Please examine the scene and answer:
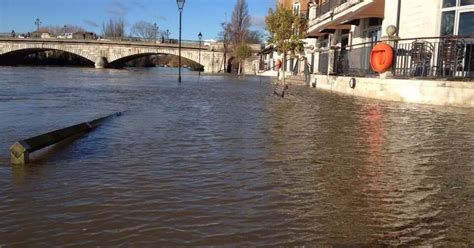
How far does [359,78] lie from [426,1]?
146 inches

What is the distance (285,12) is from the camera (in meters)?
26.5

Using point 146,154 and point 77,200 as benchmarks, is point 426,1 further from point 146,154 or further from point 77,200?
point 77,200

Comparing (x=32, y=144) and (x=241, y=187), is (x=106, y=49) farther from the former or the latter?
(x=241, y=187)

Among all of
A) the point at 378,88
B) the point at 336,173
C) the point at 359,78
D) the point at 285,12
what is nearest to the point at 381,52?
the point at 378,88

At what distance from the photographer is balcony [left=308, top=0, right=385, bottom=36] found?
24.0m

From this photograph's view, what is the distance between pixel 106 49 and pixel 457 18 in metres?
76.1

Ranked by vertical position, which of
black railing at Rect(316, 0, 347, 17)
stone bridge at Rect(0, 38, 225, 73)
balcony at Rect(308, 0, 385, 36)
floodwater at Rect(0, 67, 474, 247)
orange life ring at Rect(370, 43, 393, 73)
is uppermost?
black railing at Rect(316, 0, 347, 17)

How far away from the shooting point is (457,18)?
17875 millimetres

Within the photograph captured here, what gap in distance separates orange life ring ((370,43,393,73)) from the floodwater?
23.0ft

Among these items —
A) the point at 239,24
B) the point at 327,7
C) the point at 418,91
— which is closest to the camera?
the point at 418,91

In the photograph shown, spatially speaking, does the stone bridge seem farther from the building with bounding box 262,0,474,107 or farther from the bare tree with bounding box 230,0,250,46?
the building with bounding box 262,0,474,107

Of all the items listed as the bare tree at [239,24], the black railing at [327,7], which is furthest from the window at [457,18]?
the bare tree at [239,24]

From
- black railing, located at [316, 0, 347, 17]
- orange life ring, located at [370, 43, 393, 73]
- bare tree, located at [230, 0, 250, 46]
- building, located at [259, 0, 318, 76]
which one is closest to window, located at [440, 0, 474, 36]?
orange life ring, located at [370, 43, 393, 73]

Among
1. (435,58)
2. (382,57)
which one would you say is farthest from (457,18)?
(382,57)
